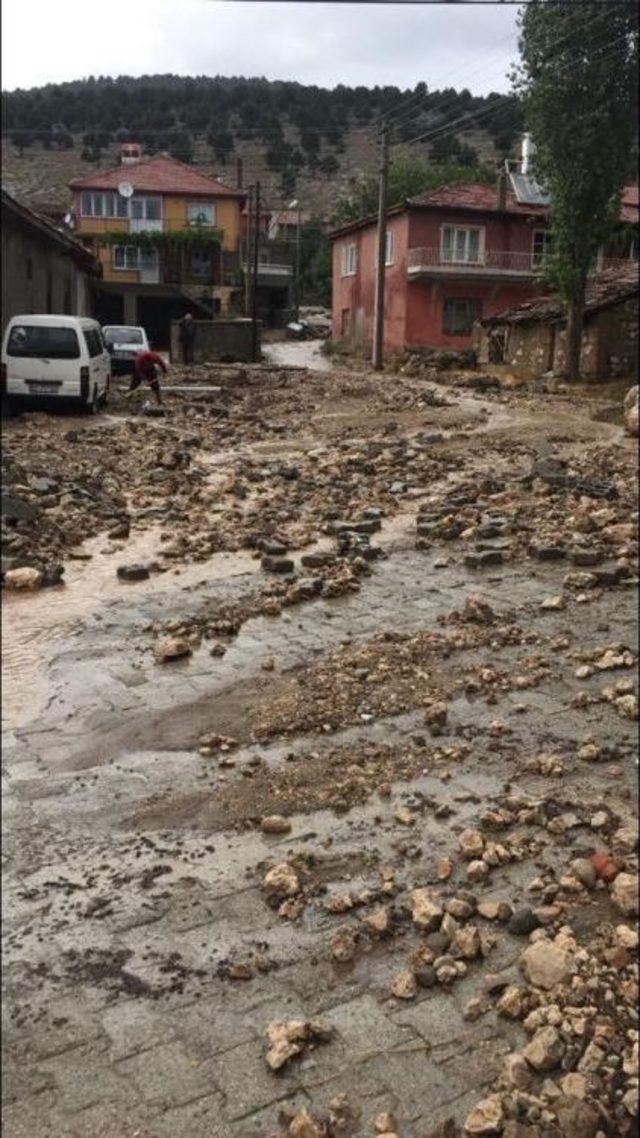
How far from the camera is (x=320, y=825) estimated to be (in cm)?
401

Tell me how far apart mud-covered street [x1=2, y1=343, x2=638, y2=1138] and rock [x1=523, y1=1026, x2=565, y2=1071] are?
0.03ft

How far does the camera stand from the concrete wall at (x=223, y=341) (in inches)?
1176

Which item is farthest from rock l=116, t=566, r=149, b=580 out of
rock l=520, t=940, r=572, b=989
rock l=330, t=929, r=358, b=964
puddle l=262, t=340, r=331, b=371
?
puddle l=262, t=340, r=331, b=371

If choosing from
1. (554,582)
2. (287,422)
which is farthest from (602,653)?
(287,422)

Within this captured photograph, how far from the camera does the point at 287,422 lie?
58.4ft

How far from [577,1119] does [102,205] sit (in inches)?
1085

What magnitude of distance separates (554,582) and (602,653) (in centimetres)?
180

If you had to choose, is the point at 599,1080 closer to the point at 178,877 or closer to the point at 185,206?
the point at 178,877

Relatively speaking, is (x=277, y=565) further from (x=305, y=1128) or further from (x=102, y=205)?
(x=102, y=205)

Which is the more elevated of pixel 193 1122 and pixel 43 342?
pixel 43 342

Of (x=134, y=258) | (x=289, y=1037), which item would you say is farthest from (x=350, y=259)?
(x=289, y=1037)

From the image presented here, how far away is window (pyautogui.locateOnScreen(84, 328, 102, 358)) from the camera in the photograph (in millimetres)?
15466

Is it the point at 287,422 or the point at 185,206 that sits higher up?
the point at 185,206

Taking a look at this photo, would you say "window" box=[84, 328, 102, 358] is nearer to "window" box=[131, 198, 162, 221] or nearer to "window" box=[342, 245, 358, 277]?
"window" box=[131, 198, 162, 221]
